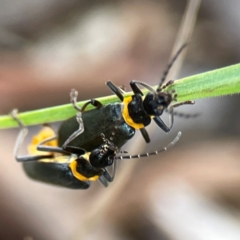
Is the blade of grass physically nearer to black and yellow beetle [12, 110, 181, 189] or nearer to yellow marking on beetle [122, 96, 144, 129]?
yellow marking on beetle [122, 96, 144, 129]

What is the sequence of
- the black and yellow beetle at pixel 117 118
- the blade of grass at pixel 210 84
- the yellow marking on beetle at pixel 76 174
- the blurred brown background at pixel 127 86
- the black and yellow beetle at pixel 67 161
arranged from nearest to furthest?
1. the blade of grass at pixel 210 84
2. the black and yellow beetle at pixel 117 118
3. the black and yellow beetle at pixel 67 161
4. the yellow marking on beetle at pixel 76 174
5. the blurred brown background at pixel 127 86

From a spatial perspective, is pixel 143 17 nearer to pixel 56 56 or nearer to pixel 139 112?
pixel 56 56

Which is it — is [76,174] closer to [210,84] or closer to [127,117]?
[127,117]

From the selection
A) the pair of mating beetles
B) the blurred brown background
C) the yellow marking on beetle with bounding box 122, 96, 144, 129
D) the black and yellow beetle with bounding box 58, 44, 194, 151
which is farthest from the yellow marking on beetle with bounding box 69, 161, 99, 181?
the blurred brown background

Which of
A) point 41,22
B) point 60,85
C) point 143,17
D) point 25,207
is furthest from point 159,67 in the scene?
point 25,207

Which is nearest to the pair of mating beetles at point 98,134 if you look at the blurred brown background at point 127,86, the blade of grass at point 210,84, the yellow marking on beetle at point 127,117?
the yellow marking on beetle at point 127,117

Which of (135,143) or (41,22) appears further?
(41,22)

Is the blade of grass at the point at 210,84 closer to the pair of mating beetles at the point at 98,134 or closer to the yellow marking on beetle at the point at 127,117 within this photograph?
the pair of mating beetles at the point at 98,134
